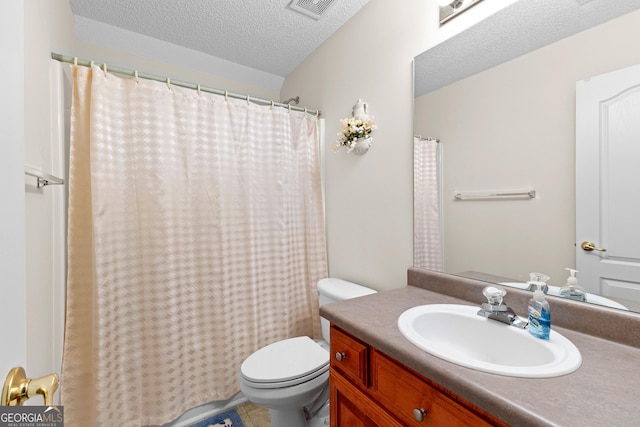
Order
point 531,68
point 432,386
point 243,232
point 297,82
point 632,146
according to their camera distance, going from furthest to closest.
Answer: point 297,82, point 243,232, point 531,68, point 632,146, point 432,386

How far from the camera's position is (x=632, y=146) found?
0.78 metres

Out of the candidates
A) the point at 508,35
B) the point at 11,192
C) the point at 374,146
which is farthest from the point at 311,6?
the point at 11,192

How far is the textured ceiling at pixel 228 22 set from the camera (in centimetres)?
161

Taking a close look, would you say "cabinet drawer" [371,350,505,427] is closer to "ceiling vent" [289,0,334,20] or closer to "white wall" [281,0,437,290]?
"white wall" [281,0,437,290]

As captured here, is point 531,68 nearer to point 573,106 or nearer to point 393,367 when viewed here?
point 573,106

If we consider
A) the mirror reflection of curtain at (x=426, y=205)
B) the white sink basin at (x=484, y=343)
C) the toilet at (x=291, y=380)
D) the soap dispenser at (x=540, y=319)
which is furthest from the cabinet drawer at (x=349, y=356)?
the mirror reflection of curtain at (x=426, y=205)

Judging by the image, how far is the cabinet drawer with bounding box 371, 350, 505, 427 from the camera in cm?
61

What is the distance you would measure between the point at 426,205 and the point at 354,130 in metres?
0.62

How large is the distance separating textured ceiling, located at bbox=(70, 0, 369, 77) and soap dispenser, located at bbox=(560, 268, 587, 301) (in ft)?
5.61

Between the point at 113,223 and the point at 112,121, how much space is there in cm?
52

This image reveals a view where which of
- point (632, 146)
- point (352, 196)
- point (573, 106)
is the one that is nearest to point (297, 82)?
point (352, 196)

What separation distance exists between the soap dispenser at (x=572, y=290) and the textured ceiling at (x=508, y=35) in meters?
0.79

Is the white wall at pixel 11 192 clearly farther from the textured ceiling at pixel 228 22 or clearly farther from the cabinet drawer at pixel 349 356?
the textured ceiling at pixel 228 22

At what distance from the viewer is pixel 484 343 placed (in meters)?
0.89
